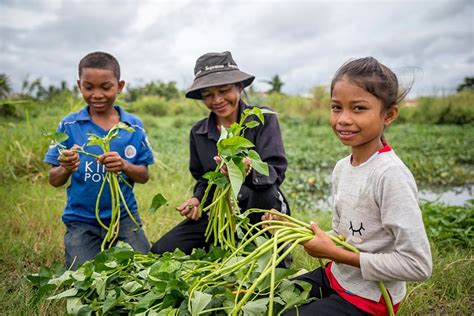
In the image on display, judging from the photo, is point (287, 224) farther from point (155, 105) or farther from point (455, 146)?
point (155, 105)

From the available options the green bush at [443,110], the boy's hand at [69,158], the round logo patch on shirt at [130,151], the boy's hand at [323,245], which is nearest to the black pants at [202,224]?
the round logo patch on shirt at [130,151]

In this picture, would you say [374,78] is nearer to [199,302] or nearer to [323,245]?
[323,245]

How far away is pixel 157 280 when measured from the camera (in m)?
1.59

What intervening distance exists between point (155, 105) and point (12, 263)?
15299mm

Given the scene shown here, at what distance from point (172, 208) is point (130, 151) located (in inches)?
46.9

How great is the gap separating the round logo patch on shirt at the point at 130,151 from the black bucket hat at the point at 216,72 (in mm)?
507

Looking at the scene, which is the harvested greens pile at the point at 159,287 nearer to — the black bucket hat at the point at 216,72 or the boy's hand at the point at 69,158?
the boy's hand at the point at 69,158

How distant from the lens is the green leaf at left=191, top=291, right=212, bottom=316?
1390 millimetres

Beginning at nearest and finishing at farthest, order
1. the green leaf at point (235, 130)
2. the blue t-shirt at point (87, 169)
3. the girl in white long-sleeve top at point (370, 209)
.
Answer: the girl in white long-sleeve top at point (370, 209), the green leaf at point (235, 130), the blue t-shirt at point (87, 169)

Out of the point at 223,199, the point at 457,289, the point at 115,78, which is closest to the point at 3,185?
the point at 115,78

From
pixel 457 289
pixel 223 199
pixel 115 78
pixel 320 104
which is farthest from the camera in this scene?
pixel 320 104

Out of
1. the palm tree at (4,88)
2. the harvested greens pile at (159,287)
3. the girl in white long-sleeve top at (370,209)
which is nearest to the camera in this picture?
the girl in white long-sleeve top at (370,209)

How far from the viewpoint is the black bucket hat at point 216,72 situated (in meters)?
2.35

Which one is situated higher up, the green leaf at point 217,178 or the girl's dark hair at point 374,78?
the girl's dark hair at point 374,78
